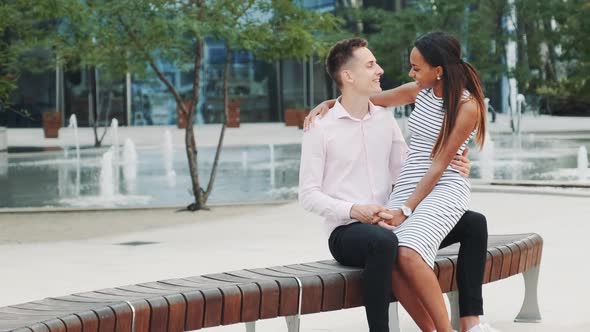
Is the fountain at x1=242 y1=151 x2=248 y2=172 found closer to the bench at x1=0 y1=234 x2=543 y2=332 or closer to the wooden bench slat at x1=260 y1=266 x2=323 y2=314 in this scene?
the bench at x1=0 y1=234 x2=543 y2=332

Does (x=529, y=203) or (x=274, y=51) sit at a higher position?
(x=274, y=51)

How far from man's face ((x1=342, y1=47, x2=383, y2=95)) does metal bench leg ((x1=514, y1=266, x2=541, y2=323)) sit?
166 cm

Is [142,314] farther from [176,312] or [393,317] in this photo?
[393,317]

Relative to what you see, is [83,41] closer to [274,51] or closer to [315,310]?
[274,51]

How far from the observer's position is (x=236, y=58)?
47531mm

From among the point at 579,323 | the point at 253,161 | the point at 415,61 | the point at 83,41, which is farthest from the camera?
the point at 253,161

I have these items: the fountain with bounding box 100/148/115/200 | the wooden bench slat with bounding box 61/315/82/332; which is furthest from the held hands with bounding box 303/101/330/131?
the fountain with bounding box 100/148/115/200

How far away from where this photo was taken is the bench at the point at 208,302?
519 cm

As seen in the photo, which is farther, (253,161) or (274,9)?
(253,161)

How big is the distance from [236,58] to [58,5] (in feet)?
108

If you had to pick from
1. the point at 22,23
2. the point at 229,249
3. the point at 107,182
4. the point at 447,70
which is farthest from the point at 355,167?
the point at 107,182

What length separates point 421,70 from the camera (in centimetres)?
621

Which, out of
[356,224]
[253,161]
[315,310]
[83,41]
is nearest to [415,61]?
[356,224]

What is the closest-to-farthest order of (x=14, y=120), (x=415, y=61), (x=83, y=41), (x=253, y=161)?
(x=415, y=61), (x=83, y=41), (x=253, y=161), (x=14, y=120)
